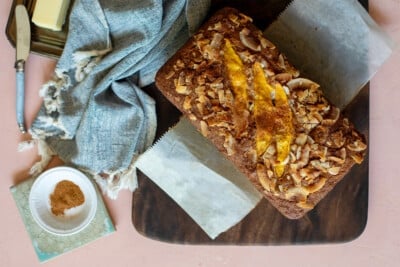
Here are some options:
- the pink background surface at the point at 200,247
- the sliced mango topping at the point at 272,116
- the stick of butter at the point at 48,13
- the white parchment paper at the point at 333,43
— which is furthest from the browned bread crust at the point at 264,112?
the stick of butter at the point at 48,13

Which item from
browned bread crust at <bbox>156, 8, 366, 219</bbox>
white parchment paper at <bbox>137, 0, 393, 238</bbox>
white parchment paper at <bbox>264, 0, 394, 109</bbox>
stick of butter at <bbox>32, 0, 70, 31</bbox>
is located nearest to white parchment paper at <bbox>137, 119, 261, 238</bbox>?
white parchment paper at <bbox>137, 0, 393, 238</bbox>

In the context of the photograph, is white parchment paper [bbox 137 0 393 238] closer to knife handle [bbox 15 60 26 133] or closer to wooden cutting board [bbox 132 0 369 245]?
wooden cutting board [bbox 132 0 369 245]

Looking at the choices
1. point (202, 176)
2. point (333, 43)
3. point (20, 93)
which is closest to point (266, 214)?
point (202, 176)

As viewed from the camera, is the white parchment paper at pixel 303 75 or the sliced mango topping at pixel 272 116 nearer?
the sliced mango topping at pixel 272 116

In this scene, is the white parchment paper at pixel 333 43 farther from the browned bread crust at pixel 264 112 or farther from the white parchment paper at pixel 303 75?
the browned bread crust at pixel 264 112

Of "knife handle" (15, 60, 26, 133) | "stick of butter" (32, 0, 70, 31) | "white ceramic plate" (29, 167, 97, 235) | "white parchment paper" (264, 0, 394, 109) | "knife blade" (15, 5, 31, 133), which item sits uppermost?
"white parchment paper" (264, 0, 394, 109)

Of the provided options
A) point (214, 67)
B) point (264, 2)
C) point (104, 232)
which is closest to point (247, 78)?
point (214, 67)
